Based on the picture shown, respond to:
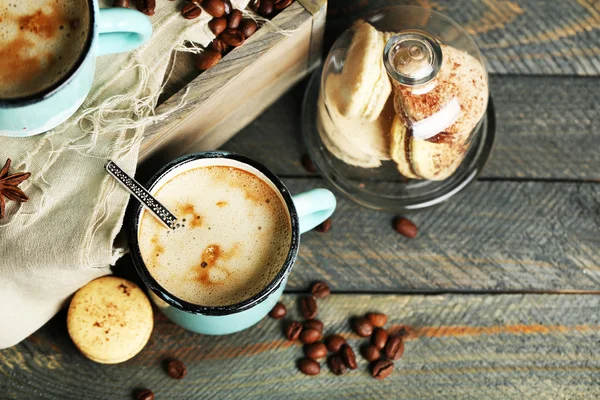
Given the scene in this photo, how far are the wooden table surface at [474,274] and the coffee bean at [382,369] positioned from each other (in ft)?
0.07

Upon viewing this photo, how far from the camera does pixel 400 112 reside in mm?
1103

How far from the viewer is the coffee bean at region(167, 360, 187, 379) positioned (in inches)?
47.9

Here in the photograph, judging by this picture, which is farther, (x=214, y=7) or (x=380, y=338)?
(x=380, y=338)

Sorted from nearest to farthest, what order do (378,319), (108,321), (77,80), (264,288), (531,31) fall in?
1. (77,80)
2. (264,288)
3. (108,321)
4. (378,319)
5. (531,31)

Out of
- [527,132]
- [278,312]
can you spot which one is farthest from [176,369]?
[527,132]

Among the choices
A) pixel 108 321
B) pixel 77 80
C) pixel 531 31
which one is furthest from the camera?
pixel 531 31

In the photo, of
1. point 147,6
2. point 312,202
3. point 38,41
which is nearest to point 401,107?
point 312,202

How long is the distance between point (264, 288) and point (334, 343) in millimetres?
280

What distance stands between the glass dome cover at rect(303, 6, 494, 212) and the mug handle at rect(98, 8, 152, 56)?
1.13ft

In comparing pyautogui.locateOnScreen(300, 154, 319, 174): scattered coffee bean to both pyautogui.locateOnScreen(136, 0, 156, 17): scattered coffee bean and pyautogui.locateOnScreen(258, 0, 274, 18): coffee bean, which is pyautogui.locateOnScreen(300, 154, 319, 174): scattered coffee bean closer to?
pyautogui.locateOnScreen(258, 0, 274, 18): coffee bean

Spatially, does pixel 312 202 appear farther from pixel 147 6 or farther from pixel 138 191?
pixel 147 6

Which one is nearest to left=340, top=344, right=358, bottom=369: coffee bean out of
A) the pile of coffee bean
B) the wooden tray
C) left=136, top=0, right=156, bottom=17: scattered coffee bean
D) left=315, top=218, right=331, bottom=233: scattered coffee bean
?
the pile of coffee bean

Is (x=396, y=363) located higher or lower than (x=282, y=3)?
lower

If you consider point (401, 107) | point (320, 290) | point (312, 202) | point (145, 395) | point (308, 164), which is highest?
point (401, 107)
